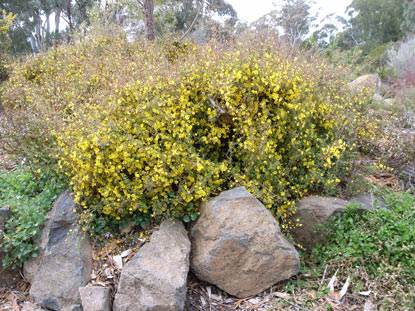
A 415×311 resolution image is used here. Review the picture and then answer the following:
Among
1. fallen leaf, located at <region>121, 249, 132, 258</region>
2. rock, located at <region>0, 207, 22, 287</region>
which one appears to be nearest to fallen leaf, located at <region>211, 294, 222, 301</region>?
fallen leaf, located at <region>121, 249, 132, 258</region>

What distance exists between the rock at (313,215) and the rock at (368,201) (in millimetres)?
191

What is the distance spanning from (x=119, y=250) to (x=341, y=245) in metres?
2.05

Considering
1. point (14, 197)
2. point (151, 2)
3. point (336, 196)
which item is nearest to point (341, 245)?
point (336, 196)

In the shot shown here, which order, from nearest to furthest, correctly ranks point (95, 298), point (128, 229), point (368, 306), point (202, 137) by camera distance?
point (95, 298) → point (368, 306) → point (128, 229) → point (202, 137)

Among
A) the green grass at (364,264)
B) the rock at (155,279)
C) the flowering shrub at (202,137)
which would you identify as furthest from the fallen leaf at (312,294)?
the rock at (155,279)

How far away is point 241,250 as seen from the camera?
280 centimetres

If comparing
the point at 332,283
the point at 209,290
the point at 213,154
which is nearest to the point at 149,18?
the point at 213,154

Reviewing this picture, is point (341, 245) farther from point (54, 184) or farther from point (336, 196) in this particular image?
point (54, 184)

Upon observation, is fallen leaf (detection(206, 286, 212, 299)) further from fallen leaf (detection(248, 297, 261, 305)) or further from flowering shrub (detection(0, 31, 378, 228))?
flowering shrub (detection(0, 31, 378, 228))

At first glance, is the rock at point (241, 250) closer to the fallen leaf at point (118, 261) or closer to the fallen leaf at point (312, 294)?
the fallen leaf at point (312, 294)

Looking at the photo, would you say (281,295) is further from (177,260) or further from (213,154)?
(213,154)

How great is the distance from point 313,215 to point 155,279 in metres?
1.66

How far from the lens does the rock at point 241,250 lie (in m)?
2.80

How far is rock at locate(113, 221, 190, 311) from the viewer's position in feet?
8.22
